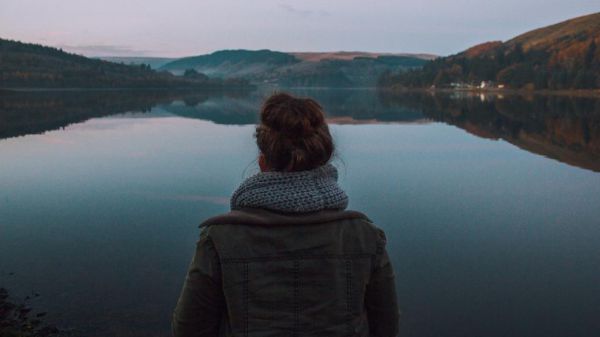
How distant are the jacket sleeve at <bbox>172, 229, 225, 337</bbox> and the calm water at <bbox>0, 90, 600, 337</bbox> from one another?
684 millimetres

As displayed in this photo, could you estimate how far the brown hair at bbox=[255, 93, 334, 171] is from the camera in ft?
7.83

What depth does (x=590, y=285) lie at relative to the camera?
9.62 m

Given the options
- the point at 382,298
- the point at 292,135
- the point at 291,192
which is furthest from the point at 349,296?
the point at 292,135

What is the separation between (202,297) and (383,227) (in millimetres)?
11014

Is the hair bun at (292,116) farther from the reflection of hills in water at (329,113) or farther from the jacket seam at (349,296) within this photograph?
the reflection of hills in water at (329,113)

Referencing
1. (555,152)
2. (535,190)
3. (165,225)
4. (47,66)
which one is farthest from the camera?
(47,66)

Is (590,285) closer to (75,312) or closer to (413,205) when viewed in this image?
(413,205)

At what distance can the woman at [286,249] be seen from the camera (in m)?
2.31

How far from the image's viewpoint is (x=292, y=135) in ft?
7.93

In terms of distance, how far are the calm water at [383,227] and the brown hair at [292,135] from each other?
51 centimetres

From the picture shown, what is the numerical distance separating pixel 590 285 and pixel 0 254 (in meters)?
11.7

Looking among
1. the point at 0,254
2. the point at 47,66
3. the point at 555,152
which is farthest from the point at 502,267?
the point at 47,66

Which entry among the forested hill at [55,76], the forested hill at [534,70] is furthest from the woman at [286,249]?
the forested hill at [55,76]

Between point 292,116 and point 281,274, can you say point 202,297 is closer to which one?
point 281,274
